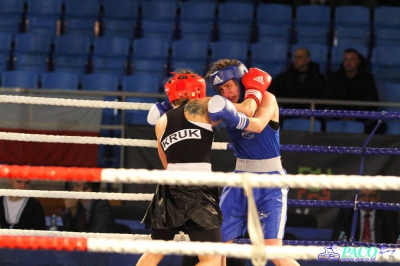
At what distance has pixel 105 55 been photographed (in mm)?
8648

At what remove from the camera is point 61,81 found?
312 inches

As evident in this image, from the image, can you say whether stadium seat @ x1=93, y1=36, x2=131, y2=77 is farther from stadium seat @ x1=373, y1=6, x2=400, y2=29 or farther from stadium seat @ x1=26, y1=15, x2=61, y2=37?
stadium seat @ x1=373, y1=6, x2=400, y2=29

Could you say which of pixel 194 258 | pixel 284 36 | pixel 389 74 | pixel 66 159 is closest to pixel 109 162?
pixel 66 159

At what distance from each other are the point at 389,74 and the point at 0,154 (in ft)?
16.9

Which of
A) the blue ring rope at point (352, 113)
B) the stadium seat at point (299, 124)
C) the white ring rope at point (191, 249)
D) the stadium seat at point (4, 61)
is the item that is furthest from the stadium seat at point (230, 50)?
the white ring rope at point (191, 249)

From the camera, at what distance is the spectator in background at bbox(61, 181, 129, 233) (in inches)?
211

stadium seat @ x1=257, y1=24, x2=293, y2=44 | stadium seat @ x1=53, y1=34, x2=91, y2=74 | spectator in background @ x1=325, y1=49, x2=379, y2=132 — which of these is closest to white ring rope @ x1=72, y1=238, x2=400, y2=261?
spectator in background @ x1=325, y1=49, x2=379, y2=132

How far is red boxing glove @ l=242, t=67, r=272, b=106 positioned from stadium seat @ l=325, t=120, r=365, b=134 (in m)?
3.74

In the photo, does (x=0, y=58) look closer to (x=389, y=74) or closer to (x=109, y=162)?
(x=109, y=162)

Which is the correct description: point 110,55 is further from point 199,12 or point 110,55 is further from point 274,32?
point 274,32

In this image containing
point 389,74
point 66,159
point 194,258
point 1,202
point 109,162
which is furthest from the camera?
point 389,74

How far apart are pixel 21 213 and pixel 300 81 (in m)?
3.52

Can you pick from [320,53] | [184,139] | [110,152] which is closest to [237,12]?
[320,53]

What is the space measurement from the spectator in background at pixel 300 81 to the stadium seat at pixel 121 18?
2636mm
